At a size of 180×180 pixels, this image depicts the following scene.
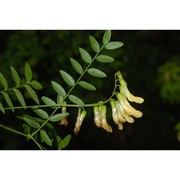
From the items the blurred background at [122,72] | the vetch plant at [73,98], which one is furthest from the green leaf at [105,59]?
the blurred background at [122,72]

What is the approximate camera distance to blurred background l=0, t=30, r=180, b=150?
2.47 metres

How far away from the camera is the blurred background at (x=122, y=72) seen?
97.3 inches

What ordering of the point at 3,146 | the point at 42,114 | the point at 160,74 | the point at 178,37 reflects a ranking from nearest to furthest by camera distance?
the point at 42,114 → the point at 3,146 → the point at 160,74 → the point at 178,37

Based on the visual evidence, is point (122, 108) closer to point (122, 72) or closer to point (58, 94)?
point (58, 94)

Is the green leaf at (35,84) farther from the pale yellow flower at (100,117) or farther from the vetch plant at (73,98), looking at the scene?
the pale yellow flower at (100,117)

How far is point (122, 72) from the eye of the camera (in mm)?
2570

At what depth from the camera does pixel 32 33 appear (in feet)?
8.31

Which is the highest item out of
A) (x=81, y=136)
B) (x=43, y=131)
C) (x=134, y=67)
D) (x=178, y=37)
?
(x=43, y=131)

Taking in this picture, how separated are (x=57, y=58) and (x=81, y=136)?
56 centimetres

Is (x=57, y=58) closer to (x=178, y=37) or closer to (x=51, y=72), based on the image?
(x=51, y=72)

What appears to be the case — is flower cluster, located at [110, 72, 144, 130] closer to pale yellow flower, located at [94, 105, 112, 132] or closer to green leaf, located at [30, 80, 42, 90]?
pale yellow flower, located at [94, 105, 112, 132]

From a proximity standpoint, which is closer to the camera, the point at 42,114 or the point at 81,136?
the point at 42,114

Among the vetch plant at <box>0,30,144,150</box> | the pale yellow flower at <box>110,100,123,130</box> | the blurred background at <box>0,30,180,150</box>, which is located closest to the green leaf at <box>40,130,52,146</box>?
the vetch plant at <box>0,30,144,150</box>

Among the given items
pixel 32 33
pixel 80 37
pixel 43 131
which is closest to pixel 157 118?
pixel 80 37
